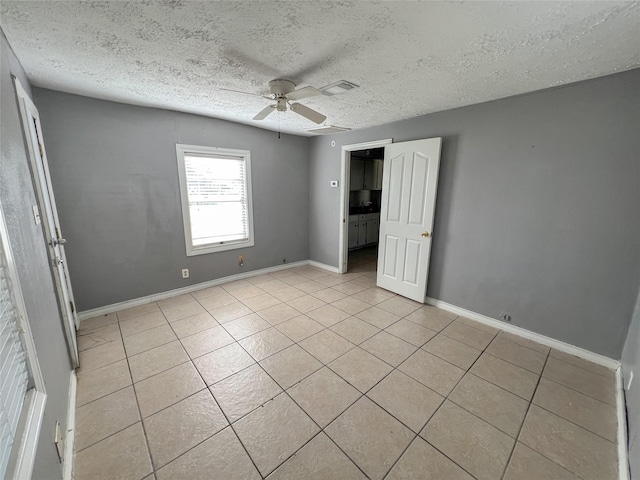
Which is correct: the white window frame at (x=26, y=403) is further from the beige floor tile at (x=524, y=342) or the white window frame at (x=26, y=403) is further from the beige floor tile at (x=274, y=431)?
the beige floor tile at (x=524, y=342)

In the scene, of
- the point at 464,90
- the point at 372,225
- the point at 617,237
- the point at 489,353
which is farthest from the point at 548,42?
the point at 372,225

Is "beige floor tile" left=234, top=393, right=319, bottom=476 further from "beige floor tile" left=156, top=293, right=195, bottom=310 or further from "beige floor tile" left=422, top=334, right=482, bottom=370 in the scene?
"beige floor tile" left=156, top=293, right=195, bottom=310

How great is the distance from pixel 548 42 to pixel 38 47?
334 centimetres

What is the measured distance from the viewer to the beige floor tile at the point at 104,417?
1506 mm

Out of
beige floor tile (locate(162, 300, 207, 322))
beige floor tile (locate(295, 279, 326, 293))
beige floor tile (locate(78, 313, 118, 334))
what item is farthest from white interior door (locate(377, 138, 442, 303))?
beige floor tile (locate(78, 313, 118, 334))

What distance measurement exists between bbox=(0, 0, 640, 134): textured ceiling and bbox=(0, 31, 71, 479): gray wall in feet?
1.45

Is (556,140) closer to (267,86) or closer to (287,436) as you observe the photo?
(267,86)

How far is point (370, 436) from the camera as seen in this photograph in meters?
1.53

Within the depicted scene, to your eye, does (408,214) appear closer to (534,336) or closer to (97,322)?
(534,336)

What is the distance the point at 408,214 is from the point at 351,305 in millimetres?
1418

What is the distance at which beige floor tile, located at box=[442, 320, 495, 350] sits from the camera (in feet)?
8.04

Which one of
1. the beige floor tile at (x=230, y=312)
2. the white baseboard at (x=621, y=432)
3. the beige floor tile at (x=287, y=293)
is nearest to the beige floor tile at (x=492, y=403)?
the white baseboard at (x=621, y=432)

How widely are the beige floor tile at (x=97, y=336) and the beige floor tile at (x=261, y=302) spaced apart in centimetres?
133

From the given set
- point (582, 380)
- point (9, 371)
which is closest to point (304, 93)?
point (9, 371)
